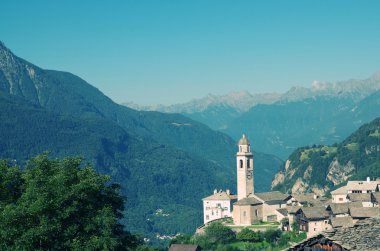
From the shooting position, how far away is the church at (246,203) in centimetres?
11969

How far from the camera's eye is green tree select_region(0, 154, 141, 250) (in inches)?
1574

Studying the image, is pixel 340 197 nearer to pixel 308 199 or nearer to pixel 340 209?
pixel 308 199

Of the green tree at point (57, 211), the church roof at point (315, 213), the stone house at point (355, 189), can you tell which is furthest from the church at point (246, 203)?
the green tree at point (57, 211)

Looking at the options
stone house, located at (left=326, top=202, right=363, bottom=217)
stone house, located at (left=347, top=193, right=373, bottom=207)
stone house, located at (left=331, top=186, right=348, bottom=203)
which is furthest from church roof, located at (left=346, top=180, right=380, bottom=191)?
stone house, located at (left=326, top=202, right=363, bottom=217)

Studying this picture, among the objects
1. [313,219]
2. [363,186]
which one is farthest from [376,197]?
[313,219]

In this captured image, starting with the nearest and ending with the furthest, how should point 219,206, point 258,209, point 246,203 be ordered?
point 246,203 → point 258,209 → point 219,206

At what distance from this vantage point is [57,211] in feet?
136

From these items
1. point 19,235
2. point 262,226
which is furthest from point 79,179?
point 262,226

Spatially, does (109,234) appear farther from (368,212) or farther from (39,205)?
(368,212)

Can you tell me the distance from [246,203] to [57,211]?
80.4 m

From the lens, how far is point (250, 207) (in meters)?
120

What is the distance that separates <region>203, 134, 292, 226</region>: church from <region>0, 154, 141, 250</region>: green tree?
74720 millimetres

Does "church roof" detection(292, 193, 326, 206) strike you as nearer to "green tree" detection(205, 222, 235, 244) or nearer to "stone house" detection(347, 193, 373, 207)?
"stone house" detection(347, 193, 373, 207)

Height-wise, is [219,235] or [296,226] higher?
[296,226]
